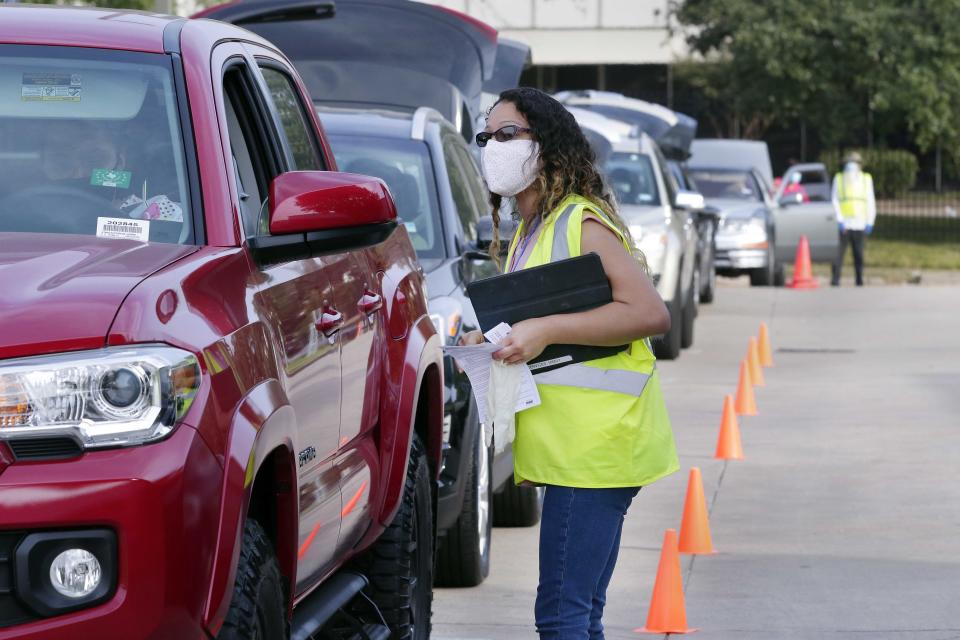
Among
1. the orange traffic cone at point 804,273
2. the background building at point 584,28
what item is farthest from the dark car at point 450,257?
the background building at point 584,28

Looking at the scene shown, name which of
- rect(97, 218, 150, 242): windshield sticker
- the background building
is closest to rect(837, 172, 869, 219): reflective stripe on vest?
the background building

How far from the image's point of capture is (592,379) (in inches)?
175

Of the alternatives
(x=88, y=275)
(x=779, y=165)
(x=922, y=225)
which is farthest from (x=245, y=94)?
(x=779, y=165)

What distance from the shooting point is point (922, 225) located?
3909 cm

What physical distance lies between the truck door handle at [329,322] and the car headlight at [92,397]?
45.8 inches

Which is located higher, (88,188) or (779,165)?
(88,188)

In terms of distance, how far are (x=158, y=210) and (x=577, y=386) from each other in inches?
44.6

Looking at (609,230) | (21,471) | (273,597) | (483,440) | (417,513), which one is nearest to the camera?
(21,471)

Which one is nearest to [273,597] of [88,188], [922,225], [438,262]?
[88,188]

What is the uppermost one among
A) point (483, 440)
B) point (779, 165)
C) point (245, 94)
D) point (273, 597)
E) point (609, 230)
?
point (245, 94)

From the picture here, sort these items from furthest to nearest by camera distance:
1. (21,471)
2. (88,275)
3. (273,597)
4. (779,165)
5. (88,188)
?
(779,165) → (88,188) → (273,597) → (88,275) → (21,471)

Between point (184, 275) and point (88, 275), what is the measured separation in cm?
21

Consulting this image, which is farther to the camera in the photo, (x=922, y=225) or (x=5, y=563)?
(x=922, y=225)

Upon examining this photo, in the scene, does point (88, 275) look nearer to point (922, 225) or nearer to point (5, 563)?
point (5, 563)
